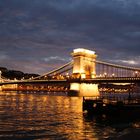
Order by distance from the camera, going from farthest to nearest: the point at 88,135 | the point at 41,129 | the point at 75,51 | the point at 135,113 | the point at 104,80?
the point at 75,51, the point at 104,80, the point at 135,113, the point at 41,129, the point at 88,135

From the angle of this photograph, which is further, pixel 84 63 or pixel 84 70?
pixel 84 70

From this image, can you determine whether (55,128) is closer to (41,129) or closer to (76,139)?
(41,129)

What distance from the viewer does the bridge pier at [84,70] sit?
108 metres

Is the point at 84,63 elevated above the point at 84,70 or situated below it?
above

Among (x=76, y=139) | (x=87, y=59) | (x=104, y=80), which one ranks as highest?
(x=87, y=59)

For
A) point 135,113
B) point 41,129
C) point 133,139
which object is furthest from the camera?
point 135,113

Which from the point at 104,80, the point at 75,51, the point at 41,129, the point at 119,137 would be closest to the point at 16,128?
the point at 41,129

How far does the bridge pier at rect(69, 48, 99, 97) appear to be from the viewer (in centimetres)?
10781

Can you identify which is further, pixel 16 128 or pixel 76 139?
pixel 16 128

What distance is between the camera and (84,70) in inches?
4641

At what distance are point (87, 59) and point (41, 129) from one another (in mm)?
89137

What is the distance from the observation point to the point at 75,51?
389 feet

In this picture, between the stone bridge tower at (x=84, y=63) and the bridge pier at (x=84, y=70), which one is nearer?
the bridge pier at (x=84, y=70)

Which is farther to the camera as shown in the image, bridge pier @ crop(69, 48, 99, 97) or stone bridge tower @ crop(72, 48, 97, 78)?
stone bridge tower @ crop(72, 48, 97, 78)
